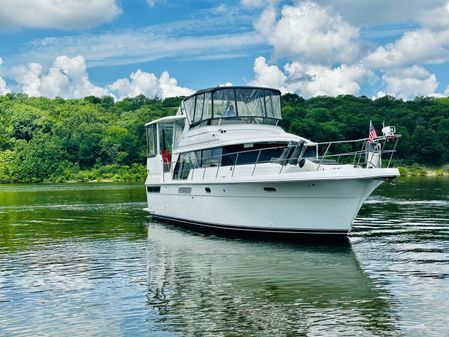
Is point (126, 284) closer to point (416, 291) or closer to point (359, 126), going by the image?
point (416, 291)

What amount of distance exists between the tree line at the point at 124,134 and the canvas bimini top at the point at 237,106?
80.7 metres

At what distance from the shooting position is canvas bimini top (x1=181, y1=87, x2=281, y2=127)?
2420 centimetres

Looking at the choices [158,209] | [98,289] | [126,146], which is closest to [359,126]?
[126,146]

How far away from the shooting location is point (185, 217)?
25.2 meters

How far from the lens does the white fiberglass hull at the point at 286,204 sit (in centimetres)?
1881

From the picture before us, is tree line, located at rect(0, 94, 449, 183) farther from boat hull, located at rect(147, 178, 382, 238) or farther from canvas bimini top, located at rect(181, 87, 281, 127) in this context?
boat hull, located at rect(147, 178, 382, 238)

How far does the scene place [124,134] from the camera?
126m

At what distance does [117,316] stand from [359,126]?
103347 mm

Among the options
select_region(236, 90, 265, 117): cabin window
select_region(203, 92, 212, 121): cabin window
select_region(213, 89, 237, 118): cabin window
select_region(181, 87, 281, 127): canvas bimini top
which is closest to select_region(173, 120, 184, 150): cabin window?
select_region(181, 87, 281, 127): canvas bimini top

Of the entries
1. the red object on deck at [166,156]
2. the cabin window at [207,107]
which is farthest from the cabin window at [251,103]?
the red object on deck at [166,156]

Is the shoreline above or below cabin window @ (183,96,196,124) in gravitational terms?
below

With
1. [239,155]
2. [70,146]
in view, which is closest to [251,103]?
[239,155]

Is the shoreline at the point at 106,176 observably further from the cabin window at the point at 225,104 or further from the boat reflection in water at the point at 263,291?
the boat reflection in water at the point at 263,291

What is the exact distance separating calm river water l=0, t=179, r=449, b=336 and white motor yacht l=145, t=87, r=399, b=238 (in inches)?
38.7
